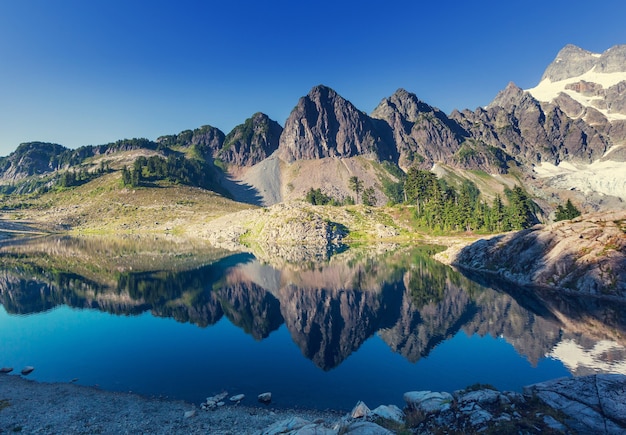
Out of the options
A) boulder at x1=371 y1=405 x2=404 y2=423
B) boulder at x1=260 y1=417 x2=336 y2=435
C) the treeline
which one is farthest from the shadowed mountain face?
the treeline

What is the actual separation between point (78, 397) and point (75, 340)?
59.0 feet

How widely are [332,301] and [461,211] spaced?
9894 cm

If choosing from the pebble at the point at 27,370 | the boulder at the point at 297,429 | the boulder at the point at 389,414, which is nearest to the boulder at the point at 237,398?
the boulder at the point at 297,429

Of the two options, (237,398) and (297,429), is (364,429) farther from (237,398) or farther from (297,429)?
(237,398)

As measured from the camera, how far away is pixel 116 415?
84.6 ft

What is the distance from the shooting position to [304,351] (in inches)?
1556

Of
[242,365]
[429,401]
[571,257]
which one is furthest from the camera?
[571,257]

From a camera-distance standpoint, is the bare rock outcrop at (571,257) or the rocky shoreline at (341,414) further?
the bare rock outcrop at (571,257)

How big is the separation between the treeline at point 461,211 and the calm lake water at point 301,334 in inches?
2544

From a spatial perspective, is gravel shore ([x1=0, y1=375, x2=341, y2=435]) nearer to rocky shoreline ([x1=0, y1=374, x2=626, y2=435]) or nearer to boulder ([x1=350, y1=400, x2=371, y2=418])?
rocky shoreline ([x1=0, y1=374, x2=626, y2=435])

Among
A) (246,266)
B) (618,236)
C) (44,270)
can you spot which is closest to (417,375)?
(618,236)

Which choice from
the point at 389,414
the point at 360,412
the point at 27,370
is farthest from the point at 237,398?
the point at 27,370

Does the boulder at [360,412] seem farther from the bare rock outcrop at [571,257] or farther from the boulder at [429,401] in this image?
the bare rock outcrop at [571,257]

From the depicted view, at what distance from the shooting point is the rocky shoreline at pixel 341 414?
17.3 m
